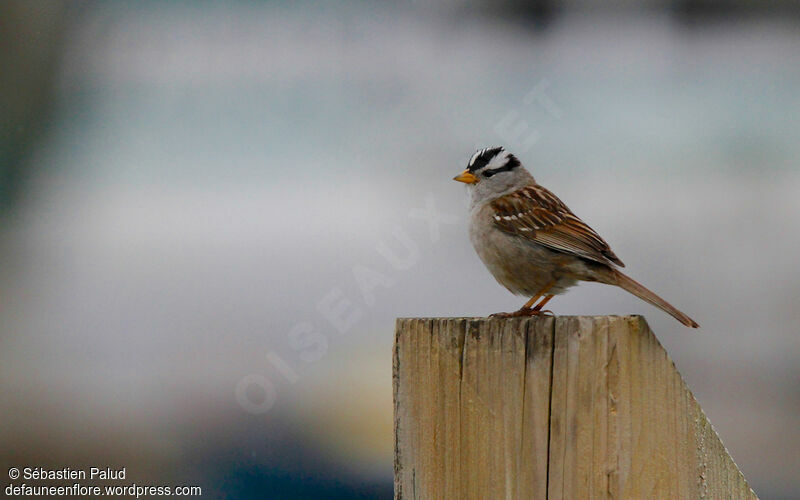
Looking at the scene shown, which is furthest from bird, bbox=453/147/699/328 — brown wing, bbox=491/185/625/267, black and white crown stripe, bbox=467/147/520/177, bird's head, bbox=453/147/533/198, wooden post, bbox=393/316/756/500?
wooden post, bbox=393/316/756/500

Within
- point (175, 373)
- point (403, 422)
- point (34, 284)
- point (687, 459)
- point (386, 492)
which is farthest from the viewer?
point (34, 284)

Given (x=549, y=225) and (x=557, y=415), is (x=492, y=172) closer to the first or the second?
(x=549, y=225)

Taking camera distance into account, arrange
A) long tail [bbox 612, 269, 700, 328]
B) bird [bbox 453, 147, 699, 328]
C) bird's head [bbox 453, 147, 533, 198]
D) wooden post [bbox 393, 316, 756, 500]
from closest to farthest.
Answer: wooden post [bbox 393, 316, 756, 500]
long tail [bbox 612, 269, 700, 328]
bird [bbox 453, 147, 699, 328]
bird's head [bbox 453, 147, 533, 198]

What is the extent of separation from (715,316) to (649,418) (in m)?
2.44

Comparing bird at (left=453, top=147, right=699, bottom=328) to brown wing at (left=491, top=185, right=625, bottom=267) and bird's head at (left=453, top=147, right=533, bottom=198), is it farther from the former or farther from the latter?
bird's head at (left=453, top=147, right=533, bottom=198)

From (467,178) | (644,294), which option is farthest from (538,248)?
(467,178)

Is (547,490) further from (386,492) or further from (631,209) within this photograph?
(631,209)

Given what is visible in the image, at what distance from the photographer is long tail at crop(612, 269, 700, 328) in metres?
3.38

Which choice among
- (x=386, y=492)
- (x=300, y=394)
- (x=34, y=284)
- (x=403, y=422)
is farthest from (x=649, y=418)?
(x=34, y=284)

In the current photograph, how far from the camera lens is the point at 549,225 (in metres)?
4.38

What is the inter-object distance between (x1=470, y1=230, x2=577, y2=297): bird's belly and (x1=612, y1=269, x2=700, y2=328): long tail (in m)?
0.28

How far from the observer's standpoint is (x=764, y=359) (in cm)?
412

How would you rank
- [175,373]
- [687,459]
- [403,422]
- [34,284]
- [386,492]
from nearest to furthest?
1. [687,459]
2. [403,422]
3. [386,492]
4. [175,373]
5. [34,284]

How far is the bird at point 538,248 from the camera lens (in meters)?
4.15
